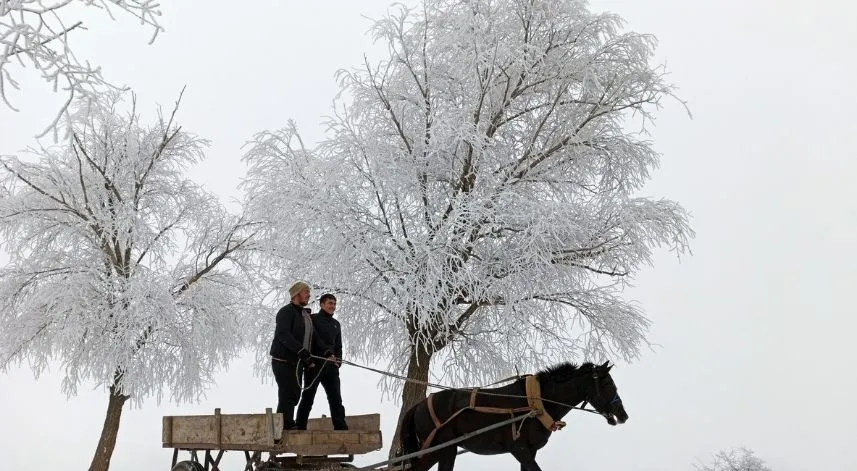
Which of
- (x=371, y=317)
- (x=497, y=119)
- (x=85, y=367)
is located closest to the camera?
(x=371, y=317)

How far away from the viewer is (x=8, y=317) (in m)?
17.6

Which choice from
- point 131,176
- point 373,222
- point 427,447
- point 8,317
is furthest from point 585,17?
point 8,317

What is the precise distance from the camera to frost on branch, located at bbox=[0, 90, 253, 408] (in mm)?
15906

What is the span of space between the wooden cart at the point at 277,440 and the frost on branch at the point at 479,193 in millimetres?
2525

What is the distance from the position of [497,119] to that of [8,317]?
1141 centimetres

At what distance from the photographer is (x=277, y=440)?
892 centimetres

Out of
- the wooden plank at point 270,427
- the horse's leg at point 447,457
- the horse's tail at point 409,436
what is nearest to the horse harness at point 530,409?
the horse's leg at point 447,457

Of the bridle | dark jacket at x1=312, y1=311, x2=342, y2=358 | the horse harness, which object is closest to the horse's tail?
the horse harness

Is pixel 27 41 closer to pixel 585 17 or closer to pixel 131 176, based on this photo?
pixel 585 17

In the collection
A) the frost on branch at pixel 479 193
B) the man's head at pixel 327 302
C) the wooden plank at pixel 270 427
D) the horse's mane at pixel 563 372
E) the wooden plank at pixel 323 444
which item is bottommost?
the wooden plank at pixel 323 444

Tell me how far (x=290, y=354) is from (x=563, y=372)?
10.2 ft

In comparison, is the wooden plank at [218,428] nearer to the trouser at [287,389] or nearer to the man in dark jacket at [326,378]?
the trouser at [287,389]

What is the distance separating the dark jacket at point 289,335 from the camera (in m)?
9.30

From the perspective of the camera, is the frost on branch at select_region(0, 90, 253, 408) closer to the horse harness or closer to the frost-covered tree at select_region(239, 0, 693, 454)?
the frost-covered tree at select_region(239, 0, 693, 454)
